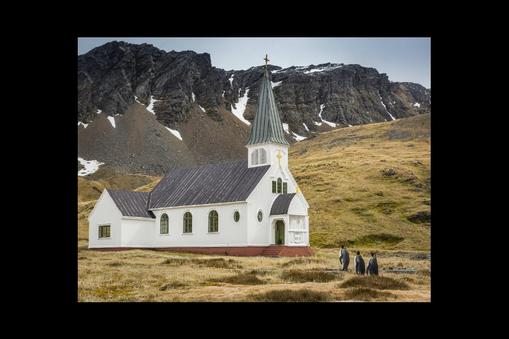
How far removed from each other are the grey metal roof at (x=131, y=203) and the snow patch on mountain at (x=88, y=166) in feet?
→ 317

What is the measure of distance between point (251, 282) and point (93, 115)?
158m

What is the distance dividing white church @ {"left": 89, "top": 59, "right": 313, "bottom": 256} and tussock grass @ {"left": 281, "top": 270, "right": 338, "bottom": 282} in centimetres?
1398

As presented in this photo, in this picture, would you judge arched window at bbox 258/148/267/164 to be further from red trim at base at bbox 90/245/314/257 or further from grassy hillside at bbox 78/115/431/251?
grassy hillside at bbox 78/115/431/251

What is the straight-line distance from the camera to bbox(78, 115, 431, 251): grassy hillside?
58875 millimetres

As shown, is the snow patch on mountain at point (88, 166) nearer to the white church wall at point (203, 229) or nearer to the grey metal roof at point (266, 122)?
the white church wall at point (203, 229)

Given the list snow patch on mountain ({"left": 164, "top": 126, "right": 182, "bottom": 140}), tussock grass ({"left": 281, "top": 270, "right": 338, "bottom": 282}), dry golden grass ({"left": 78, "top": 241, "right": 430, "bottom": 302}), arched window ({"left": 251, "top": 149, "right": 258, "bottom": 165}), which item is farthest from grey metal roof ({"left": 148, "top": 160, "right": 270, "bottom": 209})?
snow patch on mountain ({"left": 164, "top": 126, "right": 182, "bottom": 140})

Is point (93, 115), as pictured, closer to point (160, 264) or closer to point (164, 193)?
point (164, 193)

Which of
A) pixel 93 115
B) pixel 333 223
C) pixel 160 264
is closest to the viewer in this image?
pixel 160 264

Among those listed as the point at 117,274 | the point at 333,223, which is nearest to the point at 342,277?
the point at 117,274

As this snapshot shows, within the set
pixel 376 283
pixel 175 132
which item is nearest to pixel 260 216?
pixel 376 283

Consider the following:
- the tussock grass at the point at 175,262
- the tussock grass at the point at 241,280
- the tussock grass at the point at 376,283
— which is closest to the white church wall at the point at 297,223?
the tussock grass at the point at 175,262

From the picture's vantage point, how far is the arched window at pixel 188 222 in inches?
1911
